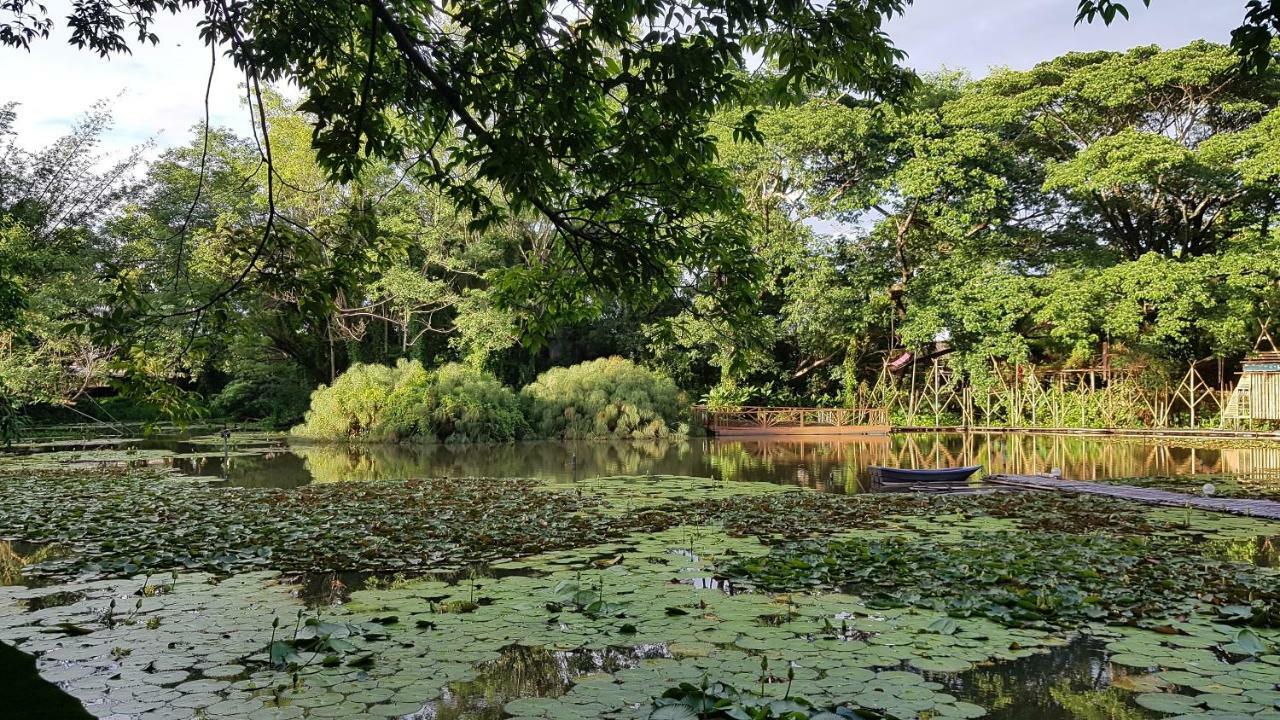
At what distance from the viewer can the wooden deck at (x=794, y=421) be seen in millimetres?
28344

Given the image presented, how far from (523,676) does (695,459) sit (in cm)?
1512

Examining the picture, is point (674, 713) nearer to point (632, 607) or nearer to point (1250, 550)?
point (632, 607)

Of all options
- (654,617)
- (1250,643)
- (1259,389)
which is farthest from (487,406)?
(1250,643)

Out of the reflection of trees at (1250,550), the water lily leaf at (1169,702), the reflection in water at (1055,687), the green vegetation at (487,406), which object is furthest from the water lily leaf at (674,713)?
the green vegetation at (487,406)

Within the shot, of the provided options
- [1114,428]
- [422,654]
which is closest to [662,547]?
[422,654]

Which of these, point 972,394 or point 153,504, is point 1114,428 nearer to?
point 972,394

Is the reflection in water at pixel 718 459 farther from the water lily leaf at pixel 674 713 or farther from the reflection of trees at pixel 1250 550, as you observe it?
the water lily leaf at pixel 674 713

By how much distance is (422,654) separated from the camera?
14.8 ft

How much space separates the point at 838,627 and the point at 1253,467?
14553 millimetres

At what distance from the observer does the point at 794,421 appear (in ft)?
97.1

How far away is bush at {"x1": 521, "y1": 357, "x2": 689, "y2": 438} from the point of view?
85.9ft

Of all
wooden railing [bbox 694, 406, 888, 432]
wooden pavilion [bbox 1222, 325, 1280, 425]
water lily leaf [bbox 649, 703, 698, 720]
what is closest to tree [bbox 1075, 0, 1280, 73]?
water lily leaf [bbox 649, 703, 698, 720]

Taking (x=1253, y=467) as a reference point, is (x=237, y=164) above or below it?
above

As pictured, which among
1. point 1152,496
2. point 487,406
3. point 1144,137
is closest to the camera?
point 1152,496
